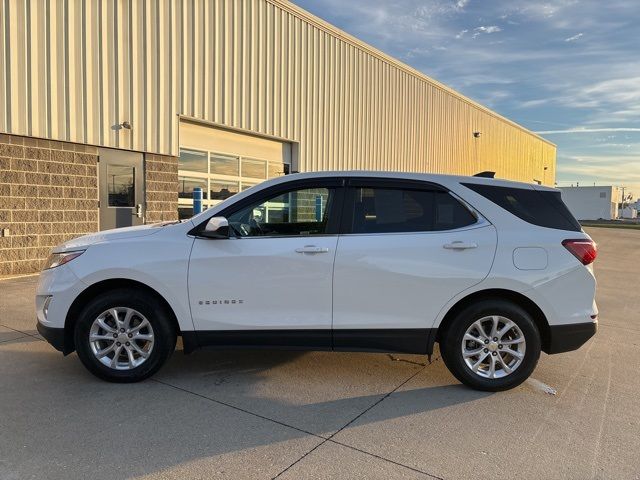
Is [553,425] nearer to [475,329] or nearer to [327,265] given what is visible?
[475,329]

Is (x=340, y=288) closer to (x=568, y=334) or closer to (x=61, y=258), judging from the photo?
(x=568, y=334)

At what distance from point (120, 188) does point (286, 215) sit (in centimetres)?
751

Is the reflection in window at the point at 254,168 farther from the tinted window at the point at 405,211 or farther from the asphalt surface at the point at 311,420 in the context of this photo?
the tinted window at the point at 405,211

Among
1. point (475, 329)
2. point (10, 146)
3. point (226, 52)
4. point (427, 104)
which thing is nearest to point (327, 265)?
point (475, 329)

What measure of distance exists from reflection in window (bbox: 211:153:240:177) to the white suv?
8851 mm

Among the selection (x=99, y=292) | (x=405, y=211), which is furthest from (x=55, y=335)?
(x=405, y=211)

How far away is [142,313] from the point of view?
13.3 feet

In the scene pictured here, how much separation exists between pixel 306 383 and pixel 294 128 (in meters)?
11.2

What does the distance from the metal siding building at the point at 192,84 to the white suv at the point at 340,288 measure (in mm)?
6146

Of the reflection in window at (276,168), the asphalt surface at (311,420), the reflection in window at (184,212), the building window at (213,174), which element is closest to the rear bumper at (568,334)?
the asphalt surface at (311,420)


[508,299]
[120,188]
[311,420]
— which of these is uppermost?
[120,188]

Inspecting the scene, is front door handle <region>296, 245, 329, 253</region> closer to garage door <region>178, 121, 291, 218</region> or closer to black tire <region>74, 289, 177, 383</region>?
black tire <region>74, 289, 177, 383</region>

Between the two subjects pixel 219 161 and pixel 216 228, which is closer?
pixel 216 228

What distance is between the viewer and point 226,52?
12.2m
